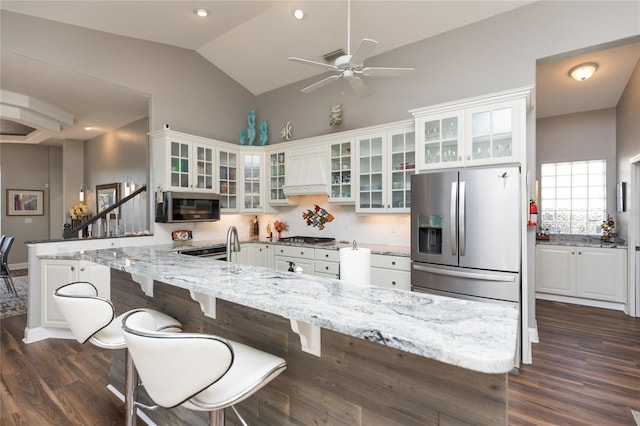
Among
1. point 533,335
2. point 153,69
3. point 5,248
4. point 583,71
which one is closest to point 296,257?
point 533,335

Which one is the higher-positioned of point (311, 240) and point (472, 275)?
point (311, 240)

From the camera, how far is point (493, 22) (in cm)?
357

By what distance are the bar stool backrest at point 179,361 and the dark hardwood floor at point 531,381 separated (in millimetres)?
1616

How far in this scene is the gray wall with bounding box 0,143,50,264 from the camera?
7.59m

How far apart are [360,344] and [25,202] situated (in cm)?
974

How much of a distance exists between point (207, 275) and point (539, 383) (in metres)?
2.75

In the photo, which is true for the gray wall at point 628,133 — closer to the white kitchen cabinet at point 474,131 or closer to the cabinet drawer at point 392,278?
the white kitchen cabinet at point 474,131

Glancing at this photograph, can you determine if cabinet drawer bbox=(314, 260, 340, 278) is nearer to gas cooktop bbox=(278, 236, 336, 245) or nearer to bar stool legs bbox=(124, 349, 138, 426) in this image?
gas cooktop bbox=(278, 236, 336, 245)

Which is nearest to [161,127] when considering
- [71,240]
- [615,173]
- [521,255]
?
[71,240]

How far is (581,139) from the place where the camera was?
515cm

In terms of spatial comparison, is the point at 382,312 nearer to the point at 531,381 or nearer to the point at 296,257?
the point at 531,381

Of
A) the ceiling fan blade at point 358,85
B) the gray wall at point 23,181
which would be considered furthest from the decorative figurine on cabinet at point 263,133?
the gray wall at point 23,181

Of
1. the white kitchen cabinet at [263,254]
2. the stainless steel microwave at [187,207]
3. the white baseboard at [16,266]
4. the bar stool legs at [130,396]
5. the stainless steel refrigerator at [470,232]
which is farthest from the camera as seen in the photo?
the white baseboard at [16,266]

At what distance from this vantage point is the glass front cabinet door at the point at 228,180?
5.04 m
